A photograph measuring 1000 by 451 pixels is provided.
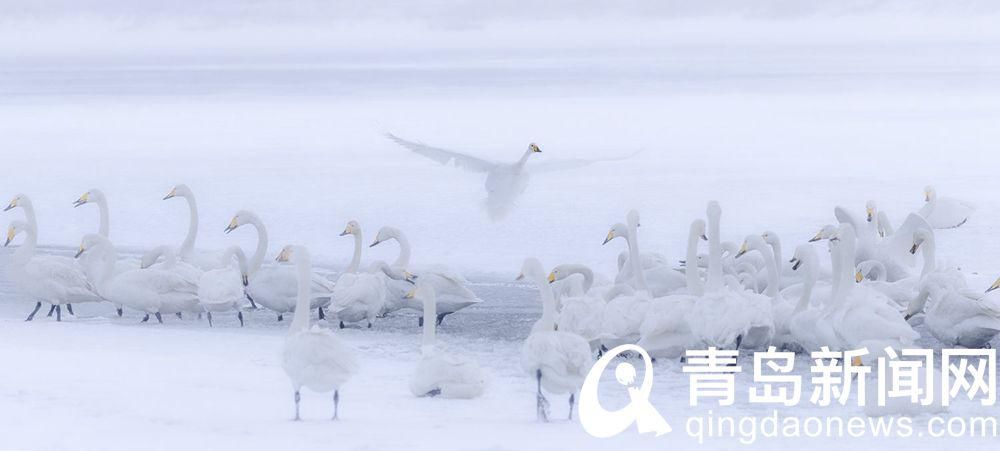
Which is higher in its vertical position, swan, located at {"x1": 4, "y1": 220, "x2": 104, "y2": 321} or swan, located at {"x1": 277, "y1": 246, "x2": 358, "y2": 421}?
swan, located at {"x1": 4, "y1": 220, "x2": 104, "y2": 321}

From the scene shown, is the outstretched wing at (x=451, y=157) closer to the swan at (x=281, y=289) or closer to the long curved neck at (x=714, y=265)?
the swan at (x=281, y=289)

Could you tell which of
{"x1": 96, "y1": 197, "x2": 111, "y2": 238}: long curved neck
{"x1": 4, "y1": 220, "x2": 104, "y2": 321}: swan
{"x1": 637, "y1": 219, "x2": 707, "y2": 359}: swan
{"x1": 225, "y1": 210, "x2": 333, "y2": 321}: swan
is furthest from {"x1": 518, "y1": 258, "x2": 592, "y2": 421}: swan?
{"x1": 96, "y1": 197, "x2": 111, "y2": 238}: long curved neck

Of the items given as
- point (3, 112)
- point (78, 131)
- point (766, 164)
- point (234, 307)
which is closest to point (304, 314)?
point (234, 307)

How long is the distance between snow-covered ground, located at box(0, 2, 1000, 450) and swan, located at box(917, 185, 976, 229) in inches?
8.9

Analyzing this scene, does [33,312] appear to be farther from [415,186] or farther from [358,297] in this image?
[415,186]

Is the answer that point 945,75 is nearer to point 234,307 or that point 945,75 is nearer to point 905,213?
point 905,213

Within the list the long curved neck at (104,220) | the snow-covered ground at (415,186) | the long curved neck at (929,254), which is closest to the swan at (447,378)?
the snow-covered ground at (415,186)

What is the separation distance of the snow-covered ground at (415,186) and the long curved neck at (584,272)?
400 millimetres

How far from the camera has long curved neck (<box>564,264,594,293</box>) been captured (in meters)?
9.15

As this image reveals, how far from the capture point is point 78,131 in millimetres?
24875

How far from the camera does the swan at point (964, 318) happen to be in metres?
8.14

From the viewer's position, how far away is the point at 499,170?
13.0 metres

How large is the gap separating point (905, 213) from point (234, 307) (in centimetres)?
701

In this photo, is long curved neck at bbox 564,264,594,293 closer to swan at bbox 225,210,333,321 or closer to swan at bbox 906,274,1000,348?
swan at bbox 225,210,333,321
